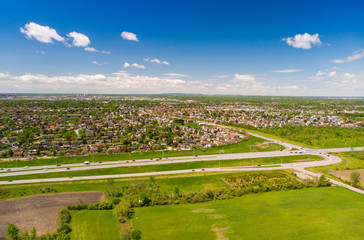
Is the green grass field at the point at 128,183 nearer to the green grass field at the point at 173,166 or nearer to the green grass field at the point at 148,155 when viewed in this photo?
the green grass field at the point at 173,166

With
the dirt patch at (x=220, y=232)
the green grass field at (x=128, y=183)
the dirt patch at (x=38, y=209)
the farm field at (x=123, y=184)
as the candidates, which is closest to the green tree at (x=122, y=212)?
the dirt patch at (x=38, y=209)

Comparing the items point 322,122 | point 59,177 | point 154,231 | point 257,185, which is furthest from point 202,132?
point 322,122

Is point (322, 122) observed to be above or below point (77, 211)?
above

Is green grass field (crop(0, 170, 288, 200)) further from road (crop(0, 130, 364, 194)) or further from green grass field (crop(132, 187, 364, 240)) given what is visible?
green grass field (crop(132, 187, 364, 240))

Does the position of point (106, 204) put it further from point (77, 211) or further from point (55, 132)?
point (55, 132)

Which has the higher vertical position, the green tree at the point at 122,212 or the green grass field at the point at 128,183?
the green tree at the point at 122,212

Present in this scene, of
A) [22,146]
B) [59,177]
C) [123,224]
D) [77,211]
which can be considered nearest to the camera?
[123,224]

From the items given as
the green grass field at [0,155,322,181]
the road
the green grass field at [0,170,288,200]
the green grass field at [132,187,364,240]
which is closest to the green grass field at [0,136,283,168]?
the road
